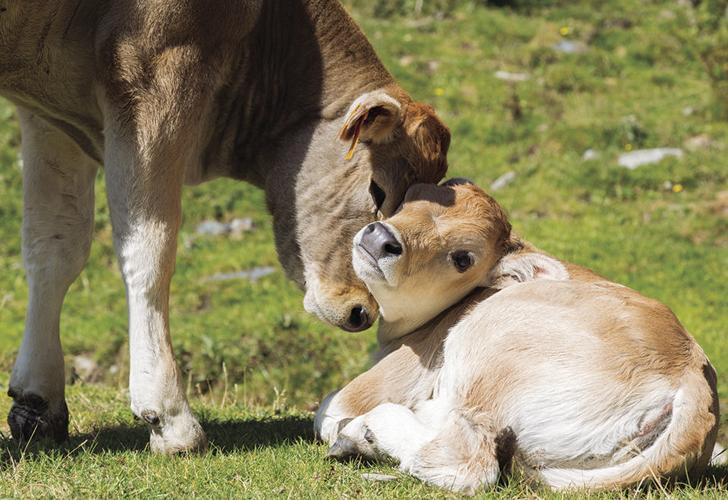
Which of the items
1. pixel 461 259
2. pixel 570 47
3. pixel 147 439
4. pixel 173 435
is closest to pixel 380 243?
pixel 461 259

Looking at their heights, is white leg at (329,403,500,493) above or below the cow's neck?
below

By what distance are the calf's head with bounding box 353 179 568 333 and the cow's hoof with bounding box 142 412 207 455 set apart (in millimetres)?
1112

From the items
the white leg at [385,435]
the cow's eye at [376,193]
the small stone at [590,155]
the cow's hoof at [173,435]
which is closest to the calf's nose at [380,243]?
the white leg at [385,435]

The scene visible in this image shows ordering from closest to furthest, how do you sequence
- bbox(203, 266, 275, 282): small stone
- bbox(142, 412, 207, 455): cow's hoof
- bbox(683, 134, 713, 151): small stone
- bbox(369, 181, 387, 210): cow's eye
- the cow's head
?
bbox(142, 412, 207, 455): cow's hoof
the cow's head
bbox(369, 181, 387, 210): cow's eye
bbox(203, 266, 275, 282): small stone
bbox(683, 134, 713, 151): small stone

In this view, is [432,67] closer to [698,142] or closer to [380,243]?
[698,142]

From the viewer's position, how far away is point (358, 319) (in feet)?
19.6

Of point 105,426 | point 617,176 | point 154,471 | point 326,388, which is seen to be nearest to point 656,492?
point 154,471

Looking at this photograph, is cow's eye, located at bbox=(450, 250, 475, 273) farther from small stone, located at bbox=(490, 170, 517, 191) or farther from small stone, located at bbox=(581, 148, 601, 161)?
small stone, located at bbox=(581, 148, 601, 161)

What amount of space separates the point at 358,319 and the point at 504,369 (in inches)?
46.8

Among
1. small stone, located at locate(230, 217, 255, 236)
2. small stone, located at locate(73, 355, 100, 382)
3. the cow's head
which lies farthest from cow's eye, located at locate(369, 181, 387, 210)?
small stone, located at locate(230, 217, 255, 236)

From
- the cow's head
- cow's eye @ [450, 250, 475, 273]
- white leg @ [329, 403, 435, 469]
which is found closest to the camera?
white leg @ [329, 403, 435, 469]

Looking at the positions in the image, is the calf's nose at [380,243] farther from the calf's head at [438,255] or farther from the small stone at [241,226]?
the small stone at [241,226]

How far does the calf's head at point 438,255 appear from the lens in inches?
205

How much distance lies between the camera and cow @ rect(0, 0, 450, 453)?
17.8 feet
